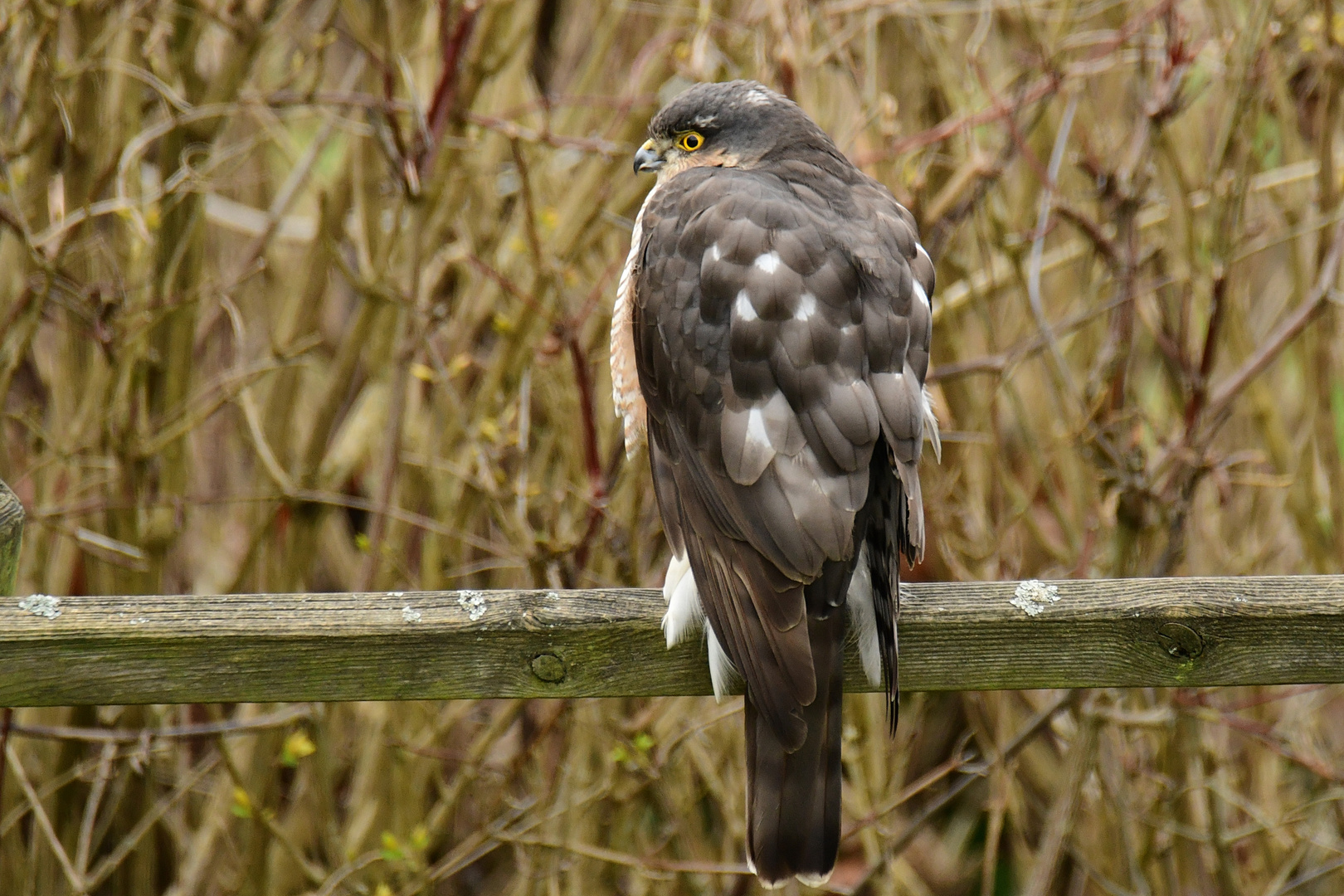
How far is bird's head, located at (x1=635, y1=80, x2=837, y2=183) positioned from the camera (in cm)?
289

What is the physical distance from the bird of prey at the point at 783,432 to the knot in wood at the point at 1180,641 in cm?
37

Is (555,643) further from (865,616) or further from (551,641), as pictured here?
(865,616)

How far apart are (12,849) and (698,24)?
2842 millimetres

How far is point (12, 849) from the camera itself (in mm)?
3596

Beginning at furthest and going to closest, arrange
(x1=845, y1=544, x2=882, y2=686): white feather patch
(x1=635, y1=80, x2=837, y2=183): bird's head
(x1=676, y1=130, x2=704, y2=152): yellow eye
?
(x1=676, y1=130, x2=704, y2=152): yellow eye → (x1=635, y1=80, x2=837, y2=183): bird's head → (x1=845, y1=544, x2=882, y2=686): white feather patch

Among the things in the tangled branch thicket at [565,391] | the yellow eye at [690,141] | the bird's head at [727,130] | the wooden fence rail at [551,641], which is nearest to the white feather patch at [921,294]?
the bird's head at [727,130]

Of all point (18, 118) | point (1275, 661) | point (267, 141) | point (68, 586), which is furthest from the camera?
point (267, 141)

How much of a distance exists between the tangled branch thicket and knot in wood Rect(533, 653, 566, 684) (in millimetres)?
1221

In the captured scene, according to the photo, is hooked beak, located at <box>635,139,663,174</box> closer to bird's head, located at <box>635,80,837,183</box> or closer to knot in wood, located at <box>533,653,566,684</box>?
bird's head, located at <box>635,80,837,183</box>

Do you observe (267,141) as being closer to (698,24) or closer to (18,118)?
(18,118)

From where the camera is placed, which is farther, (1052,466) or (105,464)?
(1052,466)

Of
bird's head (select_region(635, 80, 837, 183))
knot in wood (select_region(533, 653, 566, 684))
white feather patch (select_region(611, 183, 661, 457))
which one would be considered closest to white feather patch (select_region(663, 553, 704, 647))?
knot in wood (select_region(533, 653, 566, 684))

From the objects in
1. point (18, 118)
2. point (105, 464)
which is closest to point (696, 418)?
point (105, 464)

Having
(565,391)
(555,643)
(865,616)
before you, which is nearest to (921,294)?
(865,616)
